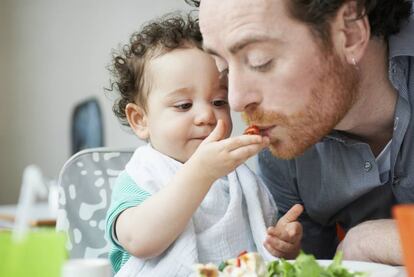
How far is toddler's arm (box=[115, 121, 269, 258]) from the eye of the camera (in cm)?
135

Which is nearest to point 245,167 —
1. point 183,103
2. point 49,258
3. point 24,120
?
point 183,103

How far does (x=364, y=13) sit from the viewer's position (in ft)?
5.12

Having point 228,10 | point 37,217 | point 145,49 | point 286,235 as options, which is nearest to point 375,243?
point 286,235

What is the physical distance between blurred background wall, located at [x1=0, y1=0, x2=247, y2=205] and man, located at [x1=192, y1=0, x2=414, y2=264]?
3.80m

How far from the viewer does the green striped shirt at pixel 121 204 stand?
58.1 inches

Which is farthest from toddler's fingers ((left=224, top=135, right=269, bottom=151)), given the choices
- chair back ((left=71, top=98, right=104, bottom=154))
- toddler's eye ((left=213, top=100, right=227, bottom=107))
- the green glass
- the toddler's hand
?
chair back ((left=71, top=98, right=104, bottom=154))

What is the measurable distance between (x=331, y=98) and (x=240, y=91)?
0.88 feet

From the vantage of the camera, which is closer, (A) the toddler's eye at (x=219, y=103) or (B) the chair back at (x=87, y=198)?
(A) the toddler's eye at (x=219, y=103)

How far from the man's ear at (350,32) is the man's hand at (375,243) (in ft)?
1.26

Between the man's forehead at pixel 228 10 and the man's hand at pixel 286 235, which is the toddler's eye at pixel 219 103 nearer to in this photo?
the man's forehead at pixel 228 10

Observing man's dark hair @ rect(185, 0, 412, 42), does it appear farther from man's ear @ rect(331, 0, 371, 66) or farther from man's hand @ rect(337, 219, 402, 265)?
man's hand @ rect(337, 219, 402, 265)

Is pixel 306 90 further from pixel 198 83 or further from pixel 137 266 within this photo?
pixel 137 266

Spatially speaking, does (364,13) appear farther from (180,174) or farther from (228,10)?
(180,174)

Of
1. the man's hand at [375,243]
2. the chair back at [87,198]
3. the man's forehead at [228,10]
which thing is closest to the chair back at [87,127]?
the chair back at [87,198]
